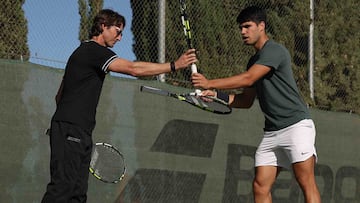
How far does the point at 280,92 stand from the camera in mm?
5523

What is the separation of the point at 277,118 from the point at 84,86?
1370 millimetres

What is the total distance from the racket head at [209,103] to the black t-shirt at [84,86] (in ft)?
3.10

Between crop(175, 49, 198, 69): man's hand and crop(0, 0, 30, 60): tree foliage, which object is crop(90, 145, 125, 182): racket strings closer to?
crop(0, 0, 30, 60): tree foliage

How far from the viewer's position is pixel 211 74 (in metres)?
8.45

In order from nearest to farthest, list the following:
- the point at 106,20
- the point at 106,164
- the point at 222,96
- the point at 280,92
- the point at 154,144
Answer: the point at 106,20 → the point at 280,92 → the point at 222,96 → the point at 106,164 → the point at 154,144

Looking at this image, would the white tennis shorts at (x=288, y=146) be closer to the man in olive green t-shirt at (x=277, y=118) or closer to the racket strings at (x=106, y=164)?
the man in olive green t-shirt at (x=277, y=118)

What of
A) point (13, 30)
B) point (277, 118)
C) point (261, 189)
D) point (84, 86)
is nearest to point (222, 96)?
point (277, 118)

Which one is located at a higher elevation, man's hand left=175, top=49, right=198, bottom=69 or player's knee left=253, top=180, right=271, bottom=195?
man's hand left=175, top=49, right=198, bottom=69

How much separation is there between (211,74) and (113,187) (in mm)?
1970

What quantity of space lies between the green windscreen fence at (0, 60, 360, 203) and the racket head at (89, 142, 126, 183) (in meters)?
0.58

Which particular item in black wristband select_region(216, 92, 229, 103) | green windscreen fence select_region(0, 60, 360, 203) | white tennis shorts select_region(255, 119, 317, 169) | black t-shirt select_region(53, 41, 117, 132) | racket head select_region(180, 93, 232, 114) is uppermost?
Result: black t-shirt select_region(53, 41, 117, 132)

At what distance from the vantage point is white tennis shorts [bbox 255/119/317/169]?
552 centimetres

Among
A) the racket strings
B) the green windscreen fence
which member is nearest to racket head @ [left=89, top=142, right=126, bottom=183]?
the racket strings

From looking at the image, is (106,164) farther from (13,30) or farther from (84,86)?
(13,30)
